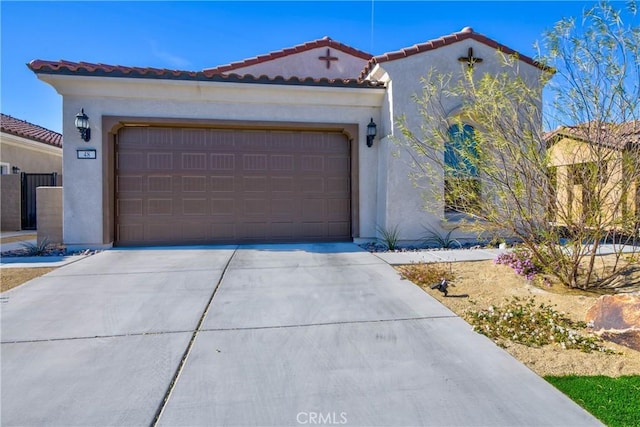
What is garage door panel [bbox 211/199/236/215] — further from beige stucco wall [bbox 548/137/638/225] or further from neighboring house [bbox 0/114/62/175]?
neighboring house [bbox 0/114/62/175]

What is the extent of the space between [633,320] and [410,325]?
6.82 ft

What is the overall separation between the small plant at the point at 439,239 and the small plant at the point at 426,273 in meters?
2.14

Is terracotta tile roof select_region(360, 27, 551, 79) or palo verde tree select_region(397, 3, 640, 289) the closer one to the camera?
palo verde tree select_region(397, 3, 640, 289)

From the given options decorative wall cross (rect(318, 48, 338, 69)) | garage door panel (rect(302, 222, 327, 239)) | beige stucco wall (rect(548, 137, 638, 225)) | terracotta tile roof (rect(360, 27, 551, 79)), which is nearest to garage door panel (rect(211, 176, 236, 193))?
garage door panel (rect(302, 222, 327, 239))

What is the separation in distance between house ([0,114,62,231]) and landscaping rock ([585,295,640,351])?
15.2 metres

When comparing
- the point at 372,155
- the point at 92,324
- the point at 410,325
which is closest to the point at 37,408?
the point at 92,324

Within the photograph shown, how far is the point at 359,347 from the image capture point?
3199mm

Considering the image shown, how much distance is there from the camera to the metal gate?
40.4 ft

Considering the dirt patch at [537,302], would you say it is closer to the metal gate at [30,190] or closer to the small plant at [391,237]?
the small plant at [391,237]

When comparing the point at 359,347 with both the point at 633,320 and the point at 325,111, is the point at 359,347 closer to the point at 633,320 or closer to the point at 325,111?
the point at 633,320

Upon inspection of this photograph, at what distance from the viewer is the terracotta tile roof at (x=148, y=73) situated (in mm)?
7121

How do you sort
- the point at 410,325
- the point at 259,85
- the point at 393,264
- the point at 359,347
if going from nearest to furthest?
the point at 359,347, the point at 410,325, the point at 393,264, the point at 259,85

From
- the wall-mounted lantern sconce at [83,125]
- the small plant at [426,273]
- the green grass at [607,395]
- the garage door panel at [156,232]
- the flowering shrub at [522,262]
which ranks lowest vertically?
the green grass at [607,395]

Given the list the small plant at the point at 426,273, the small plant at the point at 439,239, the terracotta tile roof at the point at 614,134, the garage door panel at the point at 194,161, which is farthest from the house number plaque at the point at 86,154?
the terracotta tile roof at the point at 614,134
